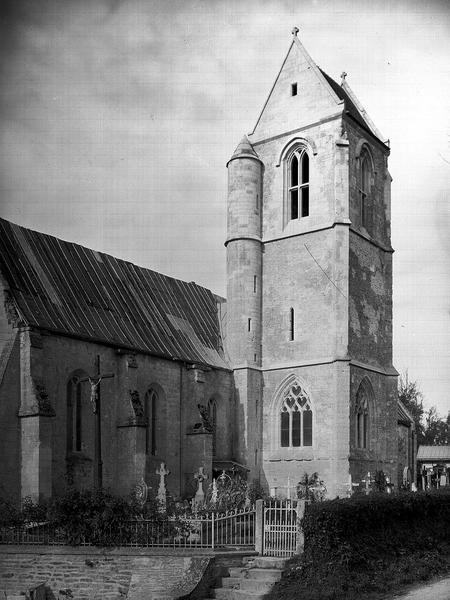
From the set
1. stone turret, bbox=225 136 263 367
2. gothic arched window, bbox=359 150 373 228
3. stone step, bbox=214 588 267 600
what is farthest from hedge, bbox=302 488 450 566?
gothic arched window, bbox=359 150 373 228

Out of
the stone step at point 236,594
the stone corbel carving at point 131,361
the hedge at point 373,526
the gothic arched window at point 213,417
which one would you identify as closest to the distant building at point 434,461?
the gothic arched window at point 213,417

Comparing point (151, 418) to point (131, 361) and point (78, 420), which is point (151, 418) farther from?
point (78, 420)

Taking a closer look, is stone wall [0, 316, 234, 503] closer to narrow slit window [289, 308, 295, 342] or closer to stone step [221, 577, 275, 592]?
narrow slit window [289, 308, 295, 342]

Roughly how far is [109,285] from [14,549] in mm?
17659

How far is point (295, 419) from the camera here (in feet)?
129

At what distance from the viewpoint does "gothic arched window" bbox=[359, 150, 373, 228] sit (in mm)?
42250

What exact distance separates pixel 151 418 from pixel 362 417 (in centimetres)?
970

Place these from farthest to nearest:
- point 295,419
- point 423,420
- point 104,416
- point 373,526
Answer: point 423,420
point 295,419
point 104,416
point 373,526

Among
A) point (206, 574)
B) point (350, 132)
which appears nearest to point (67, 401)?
point (206, 574)

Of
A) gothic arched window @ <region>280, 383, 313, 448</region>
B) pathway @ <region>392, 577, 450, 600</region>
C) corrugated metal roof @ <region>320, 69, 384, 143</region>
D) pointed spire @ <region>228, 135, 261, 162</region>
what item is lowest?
pathway @ <region>392, 577, 450, 600</region>

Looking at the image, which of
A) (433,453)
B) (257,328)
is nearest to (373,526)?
(257,328)

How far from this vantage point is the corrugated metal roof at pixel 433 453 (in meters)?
64.5

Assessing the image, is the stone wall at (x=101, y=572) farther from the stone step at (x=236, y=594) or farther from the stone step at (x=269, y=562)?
the stone step at (x=269, y=562)

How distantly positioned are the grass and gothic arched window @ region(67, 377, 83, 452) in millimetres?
14565
